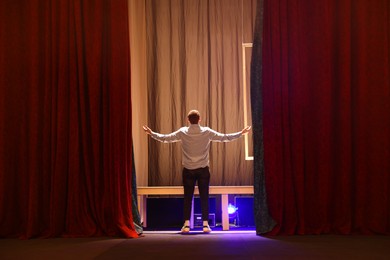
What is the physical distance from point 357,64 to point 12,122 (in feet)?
13.0

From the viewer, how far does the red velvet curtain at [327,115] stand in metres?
4.97

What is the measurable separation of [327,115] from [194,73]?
2.21m

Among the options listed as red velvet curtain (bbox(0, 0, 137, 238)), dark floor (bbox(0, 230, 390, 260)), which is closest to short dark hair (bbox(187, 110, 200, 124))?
red velvet curtain (bbox(0, 0, 137, 238))

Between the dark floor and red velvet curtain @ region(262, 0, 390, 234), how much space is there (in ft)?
1.18

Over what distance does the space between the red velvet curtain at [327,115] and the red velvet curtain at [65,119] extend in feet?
5.44

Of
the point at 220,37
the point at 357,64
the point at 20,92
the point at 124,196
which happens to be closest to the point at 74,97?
the point at 20,92

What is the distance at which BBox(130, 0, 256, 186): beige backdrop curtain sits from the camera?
21.3 ft

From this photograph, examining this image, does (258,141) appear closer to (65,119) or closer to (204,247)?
(204,247)

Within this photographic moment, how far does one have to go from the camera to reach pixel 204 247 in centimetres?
416

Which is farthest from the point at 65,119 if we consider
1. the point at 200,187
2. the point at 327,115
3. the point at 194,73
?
the point at 327,115

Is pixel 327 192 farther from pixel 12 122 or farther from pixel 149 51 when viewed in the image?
pixel 12 122

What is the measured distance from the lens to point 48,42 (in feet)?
17.3

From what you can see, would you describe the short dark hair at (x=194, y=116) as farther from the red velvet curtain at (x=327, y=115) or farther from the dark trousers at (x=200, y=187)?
the red velvet curtain at (x=327, y=115)

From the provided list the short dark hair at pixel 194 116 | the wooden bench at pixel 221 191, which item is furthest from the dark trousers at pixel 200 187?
the short dark hair at pixel 194 116
